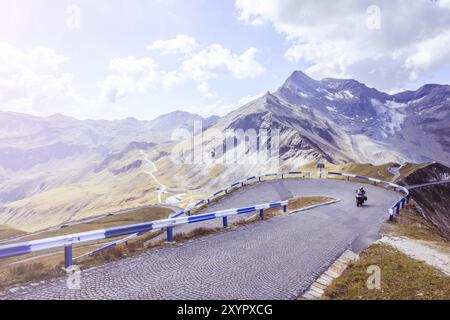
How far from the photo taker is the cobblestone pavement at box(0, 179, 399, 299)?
8.45 m

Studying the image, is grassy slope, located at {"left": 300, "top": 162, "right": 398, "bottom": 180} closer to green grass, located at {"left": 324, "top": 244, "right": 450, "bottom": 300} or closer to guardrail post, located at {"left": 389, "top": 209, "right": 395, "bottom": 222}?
guardrail post, located at {"left": 389, "top": 209, "right": 395, "bottom": 222}

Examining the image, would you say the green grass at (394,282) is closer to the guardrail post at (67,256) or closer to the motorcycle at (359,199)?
the guardrail post at (67,256)

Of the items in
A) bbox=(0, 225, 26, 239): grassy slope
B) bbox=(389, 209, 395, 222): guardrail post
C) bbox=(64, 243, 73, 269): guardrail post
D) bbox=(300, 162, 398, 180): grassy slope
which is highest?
bbox=(300, 162, 398, 180): grassy slope

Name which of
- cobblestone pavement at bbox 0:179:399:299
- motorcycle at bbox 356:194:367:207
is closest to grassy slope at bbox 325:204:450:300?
cobblestone pavement at bbox 0:179:399:299

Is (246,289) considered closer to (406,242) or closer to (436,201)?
(406,242)

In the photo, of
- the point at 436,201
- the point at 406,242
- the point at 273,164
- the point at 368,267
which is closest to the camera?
the point at 368,267

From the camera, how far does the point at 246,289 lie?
892 centimetres

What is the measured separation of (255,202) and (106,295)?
25.0 meters

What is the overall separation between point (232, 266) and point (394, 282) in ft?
16.4

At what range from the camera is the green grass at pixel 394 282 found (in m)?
8.80

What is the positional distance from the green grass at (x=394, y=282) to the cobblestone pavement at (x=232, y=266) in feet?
3.15

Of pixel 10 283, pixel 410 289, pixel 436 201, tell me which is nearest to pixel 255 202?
pixel 410 289

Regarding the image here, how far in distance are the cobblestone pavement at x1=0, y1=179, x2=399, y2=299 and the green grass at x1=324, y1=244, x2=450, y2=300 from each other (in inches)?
37.9

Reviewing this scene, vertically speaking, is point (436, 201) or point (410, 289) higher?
point (410, 289)
